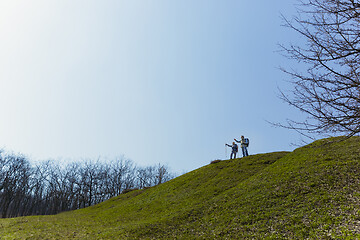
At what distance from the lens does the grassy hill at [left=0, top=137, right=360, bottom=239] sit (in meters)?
10.7

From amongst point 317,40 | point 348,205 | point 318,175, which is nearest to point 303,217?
point 348,205

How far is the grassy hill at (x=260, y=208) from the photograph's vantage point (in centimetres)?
1066

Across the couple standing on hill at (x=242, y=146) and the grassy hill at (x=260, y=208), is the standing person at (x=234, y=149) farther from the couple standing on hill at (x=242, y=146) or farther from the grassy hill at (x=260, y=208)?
the grassy hill at (x=260, y=208)

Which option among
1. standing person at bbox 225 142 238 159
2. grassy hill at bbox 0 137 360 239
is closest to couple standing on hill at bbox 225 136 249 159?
standing person at bbox 225 142 238 159

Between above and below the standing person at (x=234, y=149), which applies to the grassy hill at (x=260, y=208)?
below

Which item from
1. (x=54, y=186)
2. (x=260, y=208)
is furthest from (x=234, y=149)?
(x=54, y=186)

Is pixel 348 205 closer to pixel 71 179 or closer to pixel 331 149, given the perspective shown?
pixel 331 149

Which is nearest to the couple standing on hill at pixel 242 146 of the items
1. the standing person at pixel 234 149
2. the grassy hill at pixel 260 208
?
the standing person at pixel 234 149

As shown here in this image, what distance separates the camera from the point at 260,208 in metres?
13.6

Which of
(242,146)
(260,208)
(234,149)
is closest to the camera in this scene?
(260,208)

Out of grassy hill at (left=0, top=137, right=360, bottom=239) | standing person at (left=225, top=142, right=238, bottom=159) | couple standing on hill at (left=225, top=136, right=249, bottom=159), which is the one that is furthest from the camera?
standing person at (left=225, top=142, right=238, bottom=159)

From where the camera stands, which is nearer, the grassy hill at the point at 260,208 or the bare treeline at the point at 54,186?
the grassy hill at the point at 260,208

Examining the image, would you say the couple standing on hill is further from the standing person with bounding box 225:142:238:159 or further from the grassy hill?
the grassy hill

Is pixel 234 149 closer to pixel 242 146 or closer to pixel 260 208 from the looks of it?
pixel 242 146
